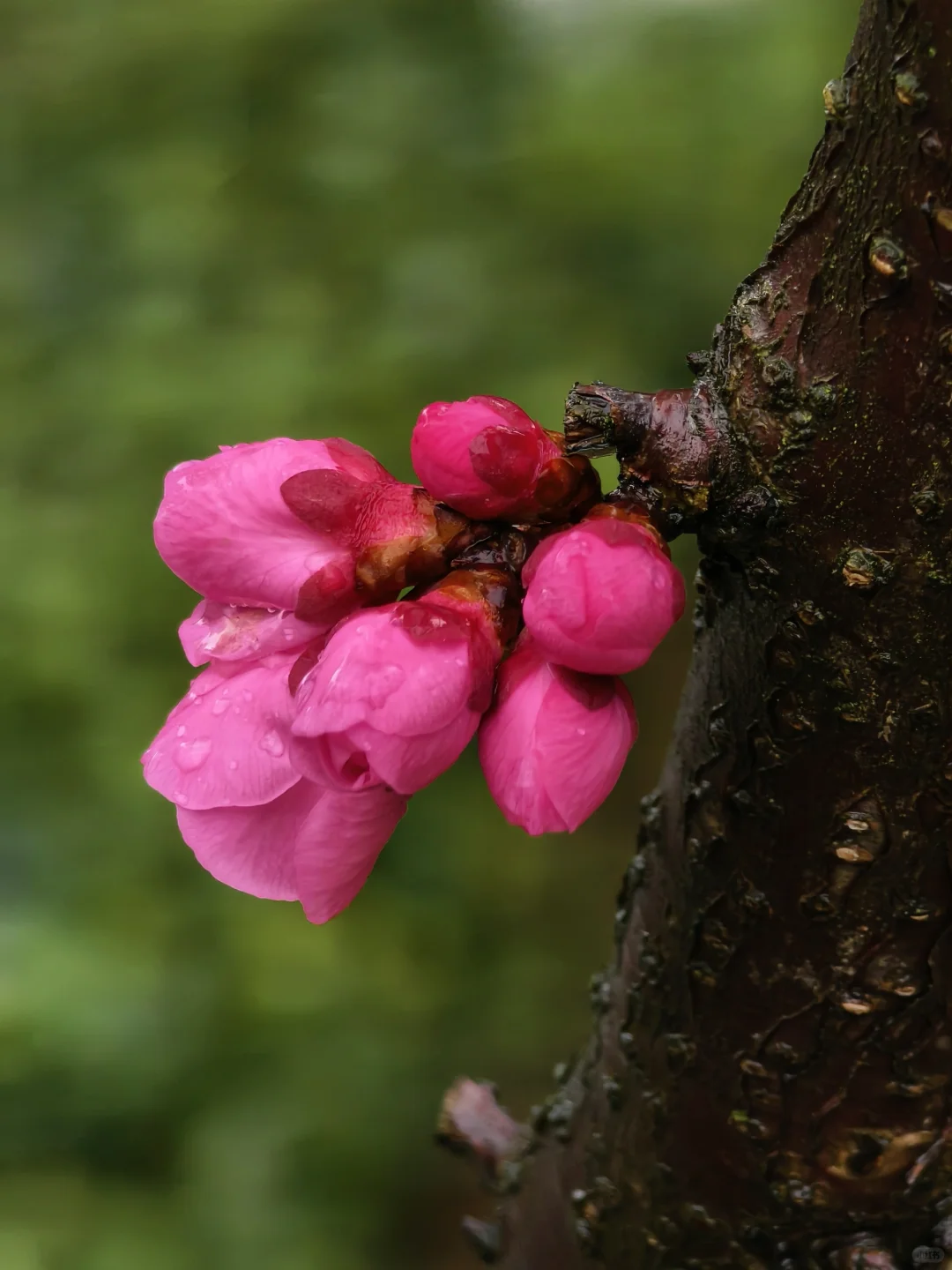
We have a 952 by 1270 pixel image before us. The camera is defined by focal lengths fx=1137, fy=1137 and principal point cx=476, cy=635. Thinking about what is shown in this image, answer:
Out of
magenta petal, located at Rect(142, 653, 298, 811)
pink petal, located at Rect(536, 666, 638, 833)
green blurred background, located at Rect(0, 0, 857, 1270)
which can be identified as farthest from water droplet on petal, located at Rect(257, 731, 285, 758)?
green blurred background, located at Rect(0, 0, 857, 1270)

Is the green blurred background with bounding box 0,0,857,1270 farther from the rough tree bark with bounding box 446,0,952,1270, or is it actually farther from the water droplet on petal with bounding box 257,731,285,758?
the water droplet on petal with bounding box 257,731,285,758

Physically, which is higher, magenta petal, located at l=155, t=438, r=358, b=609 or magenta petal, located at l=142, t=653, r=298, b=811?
magenta petal, located at l=155, t=438, r=358, b=609

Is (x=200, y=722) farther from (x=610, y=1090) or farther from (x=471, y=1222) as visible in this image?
(x=471, y=1222)

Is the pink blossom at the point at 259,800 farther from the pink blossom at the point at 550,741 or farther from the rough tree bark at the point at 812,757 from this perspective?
the rough tree bark at the point at 812,757

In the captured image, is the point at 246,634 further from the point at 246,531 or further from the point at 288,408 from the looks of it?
the point at 288,408

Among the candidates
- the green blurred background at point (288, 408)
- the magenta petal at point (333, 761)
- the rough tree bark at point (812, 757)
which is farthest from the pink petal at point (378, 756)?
the green blurred background at point (288, 408)

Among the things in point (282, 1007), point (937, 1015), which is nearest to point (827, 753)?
point (937, 1015)

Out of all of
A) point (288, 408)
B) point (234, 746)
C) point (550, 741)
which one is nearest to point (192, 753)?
point (234, 746)
